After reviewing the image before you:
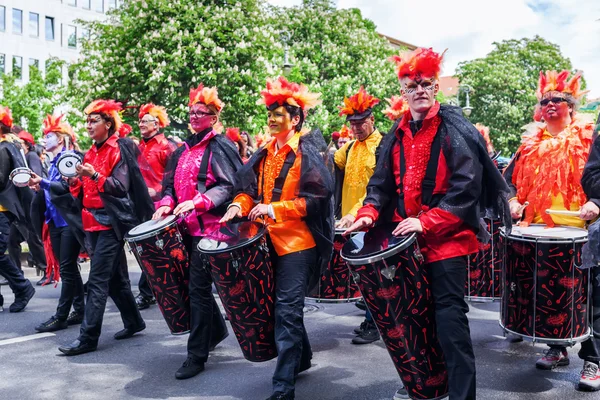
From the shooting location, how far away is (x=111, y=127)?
6.32 metres

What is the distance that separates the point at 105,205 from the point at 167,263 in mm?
1186

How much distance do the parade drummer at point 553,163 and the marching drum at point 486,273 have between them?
94cm

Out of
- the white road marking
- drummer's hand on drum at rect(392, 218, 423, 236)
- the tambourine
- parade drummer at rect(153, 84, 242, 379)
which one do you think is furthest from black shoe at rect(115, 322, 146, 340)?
drummer's hand on drum at rect(392, 218, 423, 236)

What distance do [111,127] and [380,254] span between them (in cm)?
357

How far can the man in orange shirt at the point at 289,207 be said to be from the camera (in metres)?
4.45

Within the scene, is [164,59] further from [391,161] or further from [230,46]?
[391,161]

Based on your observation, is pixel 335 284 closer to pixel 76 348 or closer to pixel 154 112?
pixel 76 348

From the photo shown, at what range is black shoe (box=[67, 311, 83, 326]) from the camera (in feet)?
23.3

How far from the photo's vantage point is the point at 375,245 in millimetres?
3777

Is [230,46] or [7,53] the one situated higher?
[7,53]

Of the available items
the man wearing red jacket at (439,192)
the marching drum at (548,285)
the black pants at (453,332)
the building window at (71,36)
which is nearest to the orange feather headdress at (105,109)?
the man wearing red jacket at (439,192)

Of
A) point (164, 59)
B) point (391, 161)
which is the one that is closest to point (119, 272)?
point (391, 161)

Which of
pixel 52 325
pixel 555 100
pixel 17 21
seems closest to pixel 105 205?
pixel 52 325

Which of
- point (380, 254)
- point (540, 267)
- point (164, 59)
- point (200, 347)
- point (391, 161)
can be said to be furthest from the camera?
point (164, 59)
